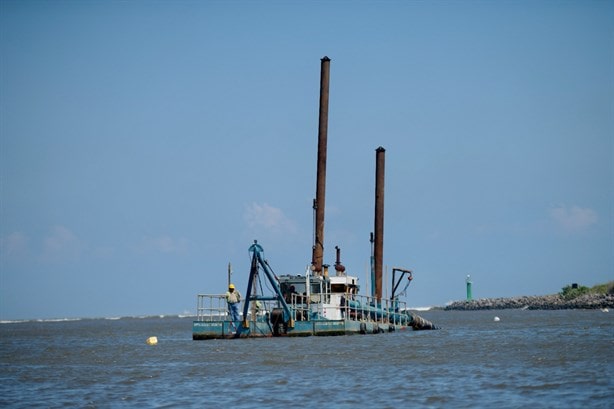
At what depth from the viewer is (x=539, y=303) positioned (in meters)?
150

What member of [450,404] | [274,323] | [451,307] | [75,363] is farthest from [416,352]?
[451,307]

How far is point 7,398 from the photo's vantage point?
2808 centimetres

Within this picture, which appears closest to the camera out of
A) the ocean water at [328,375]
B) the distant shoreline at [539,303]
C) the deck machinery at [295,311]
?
the ocean water at [328,375]

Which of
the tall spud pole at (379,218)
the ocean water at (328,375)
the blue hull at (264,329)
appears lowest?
the ocean water at (328,375)

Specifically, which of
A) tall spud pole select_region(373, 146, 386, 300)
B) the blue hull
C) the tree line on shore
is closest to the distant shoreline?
the tree line on shore

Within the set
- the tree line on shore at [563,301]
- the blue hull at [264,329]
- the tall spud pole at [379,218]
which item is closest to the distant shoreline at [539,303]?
the tree line on shore at [563,301]

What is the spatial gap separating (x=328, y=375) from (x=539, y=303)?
123m

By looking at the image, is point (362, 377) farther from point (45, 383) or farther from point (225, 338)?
point (225, 338)

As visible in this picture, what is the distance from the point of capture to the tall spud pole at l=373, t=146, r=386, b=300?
60531 millimetres

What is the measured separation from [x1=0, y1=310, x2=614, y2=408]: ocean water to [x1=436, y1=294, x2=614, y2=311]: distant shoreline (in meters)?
85.6

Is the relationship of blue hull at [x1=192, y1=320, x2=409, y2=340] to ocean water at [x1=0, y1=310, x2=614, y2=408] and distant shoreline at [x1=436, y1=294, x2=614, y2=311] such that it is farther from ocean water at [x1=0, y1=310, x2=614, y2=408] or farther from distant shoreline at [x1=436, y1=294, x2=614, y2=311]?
distant shoreline at [x1=436, y1=294, x2=614, y2=311]

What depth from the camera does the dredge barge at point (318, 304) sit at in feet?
157

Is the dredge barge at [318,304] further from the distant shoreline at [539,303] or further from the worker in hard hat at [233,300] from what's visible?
the distant shoreline at [539,303]

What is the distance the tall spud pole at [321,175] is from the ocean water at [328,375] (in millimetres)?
7468
